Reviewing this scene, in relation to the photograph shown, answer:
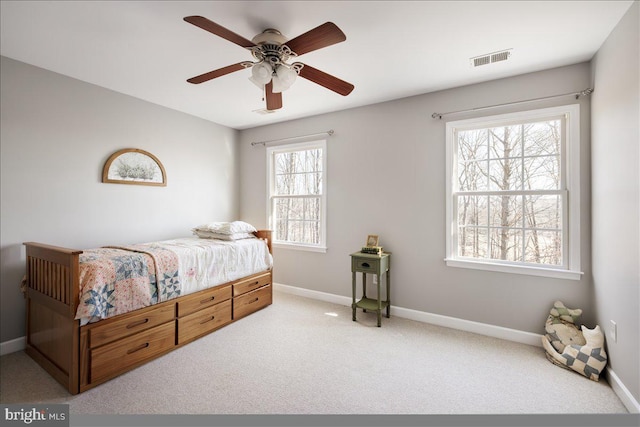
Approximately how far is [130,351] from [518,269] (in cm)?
341

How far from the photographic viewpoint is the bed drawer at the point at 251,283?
10.5ft

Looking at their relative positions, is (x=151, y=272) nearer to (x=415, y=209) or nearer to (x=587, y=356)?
(x=415, y=209)

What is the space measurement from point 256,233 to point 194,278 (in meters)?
1.20

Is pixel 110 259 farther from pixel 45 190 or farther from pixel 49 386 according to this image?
pixel 45 190

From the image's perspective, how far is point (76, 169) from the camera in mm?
2855

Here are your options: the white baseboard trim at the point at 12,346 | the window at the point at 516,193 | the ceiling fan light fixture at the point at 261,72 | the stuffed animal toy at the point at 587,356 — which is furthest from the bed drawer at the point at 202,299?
the stuffed animal toy at the point at 587,356

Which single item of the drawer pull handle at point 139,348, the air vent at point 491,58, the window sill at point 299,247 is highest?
the air vent at point 491,58

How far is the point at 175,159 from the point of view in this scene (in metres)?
3.78

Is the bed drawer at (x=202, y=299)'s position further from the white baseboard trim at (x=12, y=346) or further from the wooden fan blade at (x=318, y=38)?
the wooden fan blade at (x=318, y=38)

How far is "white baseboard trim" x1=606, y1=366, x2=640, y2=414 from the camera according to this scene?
1.74 meters

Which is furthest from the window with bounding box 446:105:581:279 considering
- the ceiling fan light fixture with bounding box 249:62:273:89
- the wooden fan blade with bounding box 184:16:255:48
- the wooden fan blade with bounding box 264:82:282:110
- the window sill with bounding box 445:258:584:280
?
the wooden fan blade with bounding box 184:16:255:48

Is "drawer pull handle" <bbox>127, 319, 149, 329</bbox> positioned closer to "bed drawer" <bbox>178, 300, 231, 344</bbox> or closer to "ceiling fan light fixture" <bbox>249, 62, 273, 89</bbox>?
"bed drawer" <bbox>178, 300, 231, 344</bbox>

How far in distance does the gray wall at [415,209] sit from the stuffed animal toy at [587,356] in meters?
0.31

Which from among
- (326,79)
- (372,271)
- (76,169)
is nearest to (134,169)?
(76,169)
